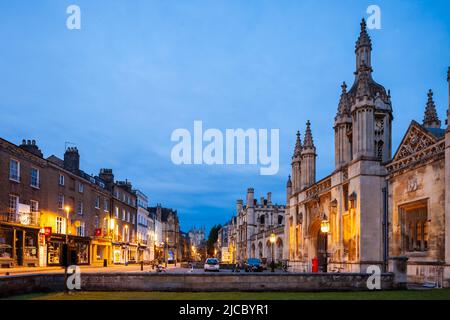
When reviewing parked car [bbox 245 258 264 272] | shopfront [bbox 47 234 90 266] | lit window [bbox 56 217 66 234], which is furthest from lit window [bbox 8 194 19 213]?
parked car [bbox 245 258 264 272]

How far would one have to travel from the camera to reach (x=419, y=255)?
22.8 meters

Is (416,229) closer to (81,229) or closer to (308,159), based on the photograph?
(308,159)

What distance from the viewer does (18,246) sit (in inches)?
1458

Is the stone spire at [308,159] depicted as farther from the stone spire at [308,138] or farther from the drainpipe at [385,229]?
the drainpipe at [385,229]

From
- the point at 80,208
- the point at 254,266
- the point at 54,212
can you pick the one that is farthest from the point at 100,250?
the point at 254,266

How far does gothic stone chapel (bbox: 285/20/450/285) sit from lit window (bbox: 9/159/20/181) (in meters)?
23.2

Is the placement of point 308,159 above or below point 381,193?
above

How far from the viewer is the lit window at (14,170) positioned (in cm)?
3569

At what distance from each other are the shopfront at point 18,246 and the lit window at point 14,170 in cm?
379

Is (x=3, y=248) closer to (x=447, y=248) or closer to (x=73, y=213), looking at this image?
(x=73, y=213)

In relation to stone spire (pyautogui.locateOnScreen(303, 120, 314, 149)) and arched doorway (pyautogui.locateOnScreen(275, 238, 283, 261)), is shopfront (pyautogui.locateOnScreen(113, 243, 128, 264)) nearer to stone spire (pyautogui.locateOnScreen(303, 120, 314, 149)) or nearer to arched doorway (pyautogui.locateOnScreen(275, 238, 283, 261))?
arched doorway (pyautogui.locateOnScreen(275, 238, 283, 261))

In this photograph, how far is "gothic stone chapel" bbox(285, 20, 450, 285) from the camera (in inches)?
842

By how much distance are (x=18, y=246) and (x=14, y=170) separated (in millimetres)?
6024
